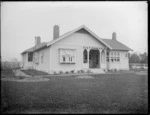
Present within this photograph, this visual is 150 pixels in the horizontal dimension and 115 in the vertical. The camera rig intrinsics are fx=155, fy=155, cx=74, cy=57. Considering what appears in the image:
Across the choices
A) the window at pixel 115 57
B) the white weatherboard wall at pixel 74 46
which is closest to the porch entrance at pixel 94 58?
the white weatherboard wall at pixel 74 46

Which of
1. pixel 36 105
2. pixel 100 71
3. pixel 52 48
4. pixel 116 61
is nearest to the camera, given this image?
pixel 36 105

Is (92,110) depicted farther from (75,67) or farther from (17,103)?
(75,67)

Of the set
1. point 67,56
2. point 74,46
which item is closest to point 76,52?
point 74,46

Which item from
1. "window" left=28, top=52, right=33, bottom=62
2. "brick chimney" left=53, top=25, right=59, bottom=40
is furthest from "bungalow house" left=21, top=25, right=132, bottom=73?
"window" left=28, top=52, right=33, bottom=62

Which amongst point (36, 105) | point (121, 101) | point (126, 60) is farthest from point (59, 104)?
point (126, 60)

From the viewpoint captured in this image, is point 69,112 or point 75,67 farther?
point 75,67

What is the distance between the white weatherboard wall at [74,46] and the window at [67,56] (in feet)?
1.35

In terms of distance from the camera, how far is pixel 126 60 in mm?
25016

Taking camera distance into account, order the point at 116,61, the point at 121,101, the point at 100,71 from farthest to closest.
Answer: the point at 116,61
the point at 100,71
the point at 121,101

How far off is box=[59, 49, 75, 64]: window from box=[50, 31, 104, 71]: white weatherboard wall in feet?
1.35

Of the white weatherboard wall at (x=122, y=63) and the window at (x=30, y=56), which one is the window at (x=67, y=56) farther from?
the window at (x=30, y=56)

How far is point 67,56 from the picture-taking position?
18484 millimetres

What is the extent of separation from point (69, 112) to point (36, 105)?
1.23 meters

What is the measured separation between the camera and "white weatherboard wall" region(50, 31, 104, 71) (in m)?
17.8
